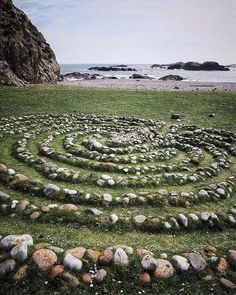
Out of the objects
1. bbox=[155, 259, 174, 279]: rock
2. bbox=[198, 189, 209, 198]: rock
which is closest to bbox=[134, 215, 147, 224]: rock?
bbox=[155, 259, 174, 279]: rock

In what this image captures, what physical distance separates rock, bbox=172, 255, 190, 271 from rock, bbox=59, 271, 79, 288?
153cm

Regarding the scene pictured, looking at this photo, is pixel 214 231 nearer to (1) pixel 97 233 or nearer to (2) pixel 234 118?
(1) pixel 97 233

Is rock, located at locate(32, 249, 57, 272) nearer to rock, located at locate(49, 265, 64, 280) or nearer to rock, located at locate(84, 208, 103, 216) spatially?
rock, located at locate(49, 265, 64, 280)

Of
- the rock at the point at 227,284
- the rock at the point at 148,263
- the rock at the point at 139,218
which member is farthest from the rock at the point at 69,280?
the rock at the point at 227,284

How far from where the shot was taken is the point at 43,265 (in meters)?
4.22

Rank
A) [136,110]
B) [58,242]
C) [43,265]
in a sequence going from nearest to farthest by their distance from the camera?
1. [43,265]
2. [58,242]
3. [136,110]

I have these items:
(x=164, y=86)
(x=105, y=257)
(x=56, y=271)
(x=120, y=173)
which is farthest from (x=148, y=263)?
(x=164, y=86)

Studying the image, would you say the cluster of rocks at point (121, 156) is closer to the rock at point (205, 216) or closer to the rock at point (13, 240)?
the rock at point (205, 216)

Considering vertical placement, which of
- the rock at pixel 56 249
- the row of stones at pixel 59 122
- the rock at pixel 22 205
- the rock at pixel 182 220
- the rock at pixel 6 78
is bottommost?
the rock at pixel 182 220

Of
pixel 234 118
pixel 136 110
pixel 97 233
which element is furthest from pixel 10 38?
pixel 97 233

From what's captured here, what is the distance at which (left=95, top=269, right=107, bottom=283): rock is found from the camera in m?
4.09

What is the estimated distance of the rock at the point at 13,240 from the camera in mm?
4617

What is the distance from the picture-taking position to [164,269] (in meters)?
4.36

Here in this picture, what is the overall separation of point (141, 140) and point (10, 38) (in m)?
28.0
